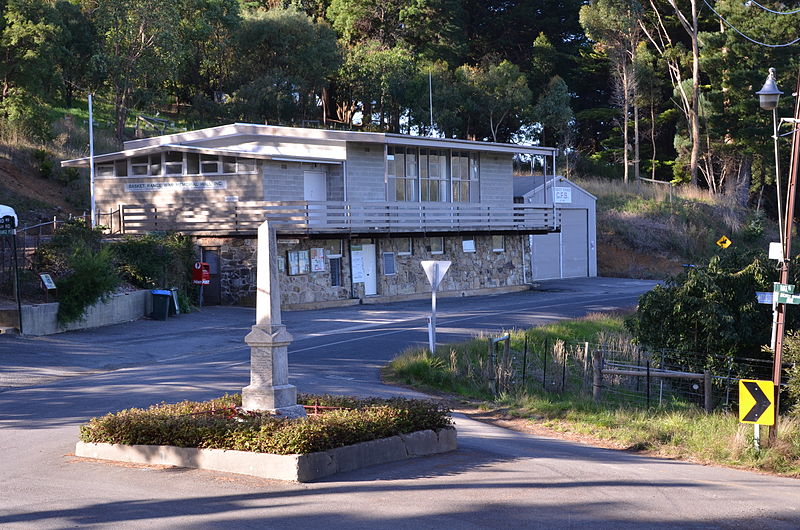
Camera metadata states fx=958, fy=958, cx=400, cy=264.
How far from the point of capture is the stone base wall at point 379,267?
34.7 m

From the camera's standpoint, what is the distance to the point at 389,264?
39.2 metres

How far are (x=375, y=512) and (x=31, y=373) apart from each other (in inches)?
515

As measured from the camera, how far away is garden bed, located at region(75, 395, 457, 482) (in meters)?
11.0

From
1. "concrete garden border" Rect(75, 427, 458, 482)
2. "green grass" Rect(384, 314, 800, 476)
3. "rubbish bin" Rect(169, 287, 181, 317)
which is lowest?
"green grass" Rect(384, 314, 800, 476)

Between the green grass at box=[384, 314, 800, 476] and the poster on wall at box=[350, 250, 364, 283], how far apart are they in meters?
13.3

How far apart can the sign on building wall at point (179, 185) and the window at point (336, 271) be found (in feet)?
16.3

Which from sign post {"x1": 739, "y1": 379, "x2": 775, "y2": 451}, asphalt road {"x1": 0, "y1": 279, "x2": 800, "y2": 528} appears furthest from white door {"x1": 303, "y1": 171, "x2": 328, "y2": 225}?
sign post {"x1": 739, "y1": 379, "x2": 775, "y2": 451}

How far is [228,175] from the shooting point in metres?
35.9

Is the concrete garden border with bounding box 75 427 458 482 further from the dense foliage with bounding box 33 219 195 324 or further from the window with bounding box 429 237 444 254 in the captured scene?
the window with bounding box 429 237 444 254

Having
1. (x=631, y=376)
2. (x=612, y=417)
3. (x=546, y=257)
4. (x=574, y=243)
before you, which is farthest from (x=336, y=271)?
(x=612, y=417)

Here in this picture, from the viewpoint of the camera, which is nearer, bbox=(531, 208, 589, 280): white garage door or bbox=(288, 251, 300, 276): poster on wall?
bbox=(288, 251, 300, 276): poster on wall

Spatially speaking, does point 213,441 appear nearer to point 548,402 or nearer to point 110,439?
point 110,439

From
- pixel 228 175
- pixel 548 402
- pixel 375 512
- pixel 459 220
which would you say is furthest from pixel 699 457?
pixel 459 220

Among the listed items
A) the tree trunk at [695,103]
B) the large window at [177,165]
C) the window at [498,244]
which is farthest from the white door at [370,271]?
the tree trunk at [695,103]
